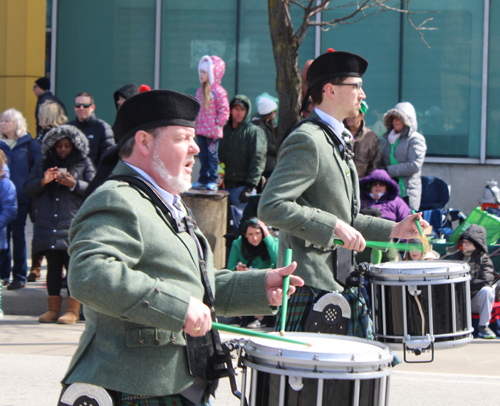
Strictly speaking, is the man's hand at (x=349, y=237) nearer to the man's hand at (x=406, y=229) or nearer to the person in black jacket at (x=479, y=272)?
the man's hand at (x=406, y=229)

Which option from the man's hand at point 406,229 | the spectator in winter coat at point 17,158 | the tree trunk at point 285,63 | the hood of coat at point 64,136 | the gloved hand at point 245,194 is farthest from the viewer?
the gloved hand at point 245,194

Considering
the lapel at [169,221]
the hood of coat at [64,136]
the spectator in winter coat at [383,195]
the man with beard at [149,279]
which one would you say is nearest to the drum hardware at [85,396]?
the man with beard at [149,279]

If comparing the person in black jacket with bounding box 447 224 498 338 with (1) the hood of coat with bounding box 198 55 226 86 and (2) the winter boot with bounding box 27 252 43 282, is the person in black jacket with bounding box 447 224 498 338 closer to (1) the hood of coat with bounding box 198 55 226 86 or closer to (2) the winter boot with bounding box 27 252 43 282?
(1) the hood of coat with bounding box 198 55 226 86

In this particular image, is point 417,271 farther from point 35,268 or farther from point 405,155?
point 35,268

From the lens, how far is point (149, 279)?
216 centimetres

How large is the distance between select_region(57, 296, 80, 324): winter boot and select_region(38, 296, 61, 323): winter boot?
114 mm

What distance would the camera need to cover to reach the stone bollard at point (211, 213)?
29.2 feet

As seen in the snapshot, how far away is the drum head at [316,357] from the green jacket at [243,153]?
6588 millimetres

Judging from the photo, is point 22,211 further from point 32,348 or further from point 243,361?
point 243,361

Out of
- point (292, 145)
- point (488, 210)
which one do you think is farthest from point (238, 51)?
point (292, 145)

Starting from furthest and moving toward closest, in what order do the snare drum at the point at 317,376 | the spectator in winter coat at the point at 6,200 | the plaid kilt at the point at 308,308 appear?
the spectator in winter coat at the point at 6,200 < the plaid kilt at the point at 308,308 < the snare drum at the point at 317,376

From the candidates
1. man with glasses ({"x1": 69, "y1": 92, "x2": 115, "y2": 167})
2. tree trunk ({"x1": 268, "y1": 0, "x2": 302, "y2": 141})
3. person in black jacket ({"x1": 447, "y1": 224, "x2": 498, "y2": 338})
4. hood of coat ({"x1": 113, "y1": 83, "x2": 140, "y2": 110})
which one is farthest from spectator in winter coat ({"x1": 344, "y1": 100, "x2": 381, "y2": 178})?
man with glasses ({"x1": 69, "y1": 92, "x2": 115, "y2": 167})

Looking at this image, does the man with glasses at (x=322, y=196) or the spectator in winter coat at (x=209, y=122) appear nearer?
the man with glasses at (x=322, y=196)

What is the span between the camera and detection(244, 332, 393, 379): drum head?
2346mm
